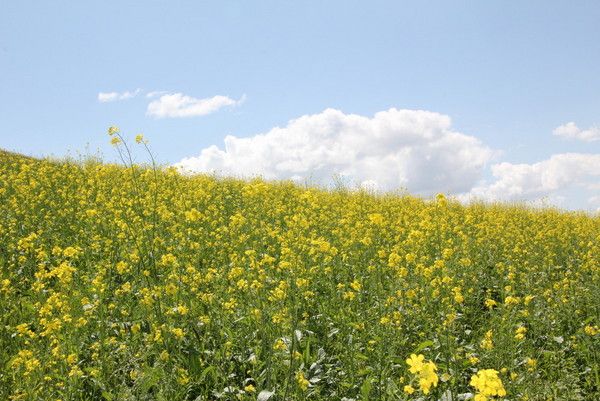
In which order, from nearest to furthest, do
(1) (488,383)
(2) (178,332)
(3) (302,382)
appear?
(1) (488,383) → (3) (302,382) → (2) (178,332)

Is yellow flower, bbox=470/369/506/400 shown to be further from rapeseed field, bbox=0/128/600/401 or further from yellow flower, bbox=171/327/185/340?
yellow flower, bbox=171/327/185/340

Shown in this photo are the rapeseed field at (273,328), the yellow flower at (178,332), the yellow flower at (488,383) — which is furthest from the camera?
the yellow flower at (178,332)

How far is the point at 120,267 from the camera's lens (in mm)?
4949

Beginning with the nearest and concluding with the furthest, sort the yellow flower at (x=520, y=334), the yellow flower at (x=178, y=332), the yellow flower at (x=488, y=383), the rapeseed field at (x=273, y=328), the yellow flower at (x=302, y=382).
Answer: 1. the yellow flower at (x=488, y=383)
2. the yellow flower at (x=302, y=382)
3. the rapeseed field at (x=273, y=328)
4. the yellow flower at (x=178, y=332)
5. the yellow flower at (x=520, y=334)

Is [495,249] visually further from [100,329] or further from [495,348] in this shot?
[100,329]

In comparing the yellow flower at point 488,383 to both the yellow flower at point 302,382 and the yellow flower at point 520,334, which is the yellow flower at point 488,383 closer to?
the yellow flower at point 302,382

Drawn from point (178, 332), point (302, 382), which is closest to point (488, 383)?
point (302, 382)

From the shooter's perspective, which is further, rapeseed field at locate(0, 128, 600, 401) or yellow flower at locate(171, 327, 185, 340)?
yellow flower at locate(171, 327, 185, 340)

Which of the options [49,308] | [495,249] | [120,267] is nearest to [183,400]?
[49,308]

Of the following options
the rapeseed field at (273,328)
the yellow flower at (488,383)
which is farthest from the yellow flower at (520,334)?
the yellow flower at (488,383)

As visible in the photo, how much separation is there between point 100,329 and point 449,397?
2812 millimetres

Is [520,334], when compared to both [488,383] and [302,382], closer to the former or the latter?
[302,382]

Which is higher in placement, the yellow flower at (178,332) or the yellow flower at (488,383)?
the yellow flower at (488,383)

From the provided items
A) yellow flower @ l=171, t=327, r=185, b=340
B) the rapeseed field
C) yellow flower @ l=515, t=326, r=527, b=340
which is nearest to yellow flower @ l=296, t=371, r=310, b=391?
the rapeseed field
